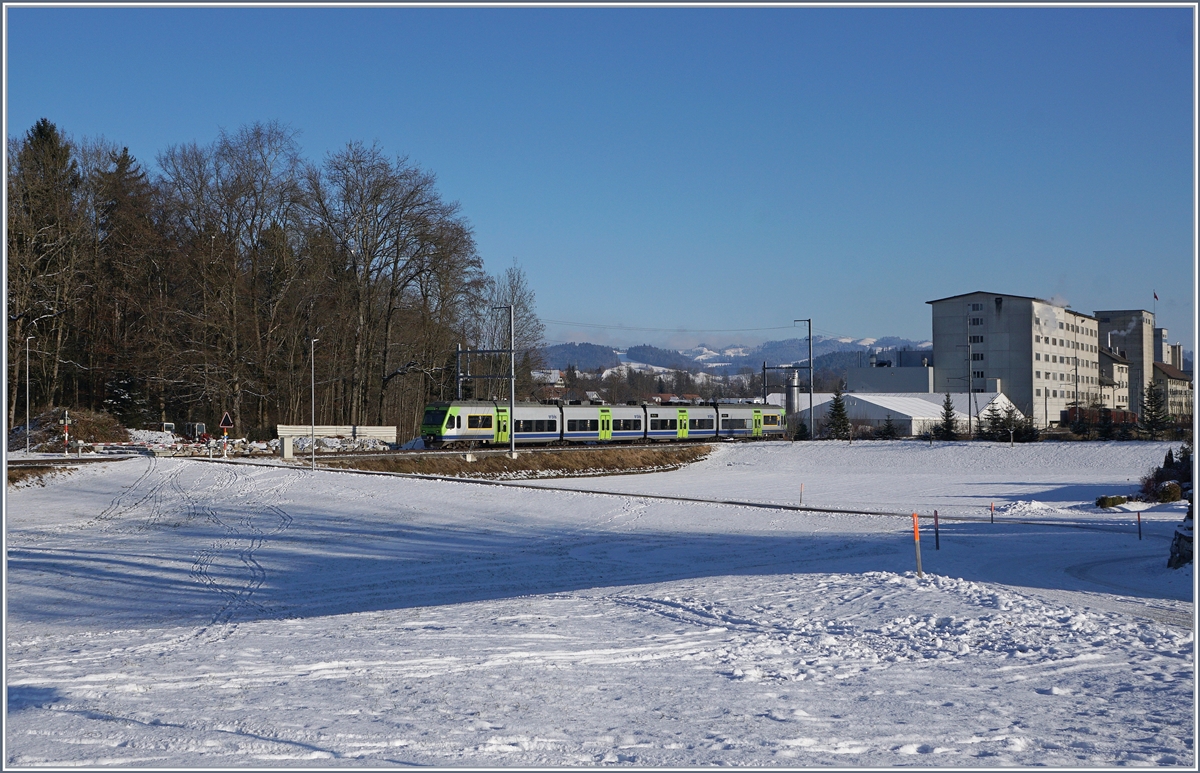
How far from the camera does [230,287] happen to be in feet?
175

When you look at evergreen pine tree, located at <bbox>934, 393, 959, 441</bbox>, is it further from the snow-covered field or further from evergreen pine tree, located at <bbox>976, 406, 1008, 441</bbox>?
the snow-covered field

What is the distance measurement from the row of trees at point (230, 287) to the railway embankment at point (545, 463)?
40.7ft

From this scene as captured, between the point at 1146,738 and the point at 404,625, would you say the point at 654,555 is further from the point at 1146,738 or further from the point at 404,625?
the point at 1146,738

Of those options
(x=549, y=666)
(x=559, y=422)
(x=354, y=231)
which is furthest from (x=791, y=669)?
(x=354, y=231)

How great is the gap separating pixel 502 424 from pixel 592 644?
4128 cm

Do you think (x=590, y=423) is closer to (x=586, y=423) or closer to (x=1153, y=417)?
(x=586, y=423)

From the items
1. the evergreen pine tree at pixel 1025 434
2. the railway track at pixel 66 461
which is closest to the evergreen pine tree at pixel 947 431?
the evergreen pine tree at pixel 1025 434

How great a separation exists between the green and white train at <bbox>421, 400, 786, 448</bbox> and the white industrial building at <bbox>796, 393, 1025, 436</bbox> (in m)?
15.2

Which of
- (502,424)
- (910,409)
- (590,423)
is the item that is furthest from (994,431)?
(502,424)

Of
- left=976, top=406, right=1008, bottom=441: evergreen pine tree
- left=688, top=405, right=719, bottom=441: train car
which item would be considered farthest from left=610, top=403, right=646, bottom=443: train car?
left=976, top=406, right=1008, bottom=441: evergreen pine tree

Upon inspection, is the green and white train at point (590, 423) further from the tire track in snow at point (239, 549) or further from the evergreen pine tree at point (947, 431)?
the tire track in snow at point (239, 549)

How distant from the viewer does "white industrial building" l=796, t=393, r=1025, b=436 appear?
8444cm

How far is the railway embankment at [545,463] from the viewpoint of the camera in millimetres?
44250

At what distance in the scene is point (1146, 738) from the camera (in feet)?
26.1
